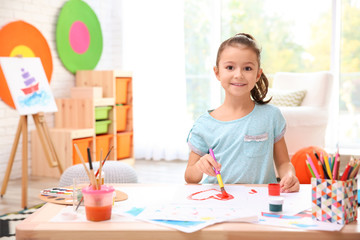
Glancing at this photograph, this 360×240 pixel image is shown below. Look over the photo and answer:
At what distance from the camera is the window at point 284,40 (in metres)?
4.98

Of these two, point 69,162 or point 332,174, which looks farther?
point 69,162

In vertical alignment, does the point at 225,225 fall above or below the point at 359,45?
below

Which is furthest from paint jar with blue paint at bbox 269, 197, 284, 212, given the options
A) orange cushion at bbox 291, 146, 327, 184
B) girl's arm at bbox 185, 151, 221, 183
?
orange cushion at bbox 291, 146, 327, 184

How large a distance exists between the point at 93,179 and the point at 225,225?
11.8 inches

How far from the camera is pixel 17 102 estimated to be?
136 inches

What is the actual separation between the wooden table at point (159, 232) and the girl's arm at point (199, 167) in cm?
34

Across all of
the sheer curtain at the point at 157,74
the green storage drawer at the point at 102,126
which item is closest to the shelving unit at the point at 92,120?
the green storage drawer at the point at 102,126

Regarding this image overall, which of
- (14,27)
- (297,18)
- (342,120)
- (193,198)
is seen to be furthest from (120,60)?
(193,198)

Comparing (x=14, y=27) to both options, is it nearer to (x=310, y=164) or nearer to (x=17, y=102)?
(x=17, y=102)

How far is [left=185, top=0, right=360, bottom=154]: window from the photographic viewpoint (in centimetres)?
498

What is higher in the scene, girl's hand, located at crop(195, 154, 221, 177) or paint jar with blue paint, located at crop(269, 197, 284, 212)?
girl's hand, located at crop(195, 154, 221, 177)

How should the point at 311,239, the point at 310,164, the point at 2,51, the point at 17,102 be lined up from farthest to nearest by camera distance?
the point at 2,51 → the point at 17,102 → the point at 310,164 → the point at 311,239

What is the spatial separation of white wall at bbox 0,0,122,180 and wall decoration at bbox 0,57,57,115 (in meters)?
0.51

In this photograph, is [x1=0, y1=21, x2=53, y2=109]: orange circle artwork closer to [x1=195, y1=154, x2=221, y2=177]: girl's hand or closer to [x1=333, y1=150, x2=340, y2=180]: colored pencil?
[x1=195, y1=154, x2=221, y2=177]: girl's hand
